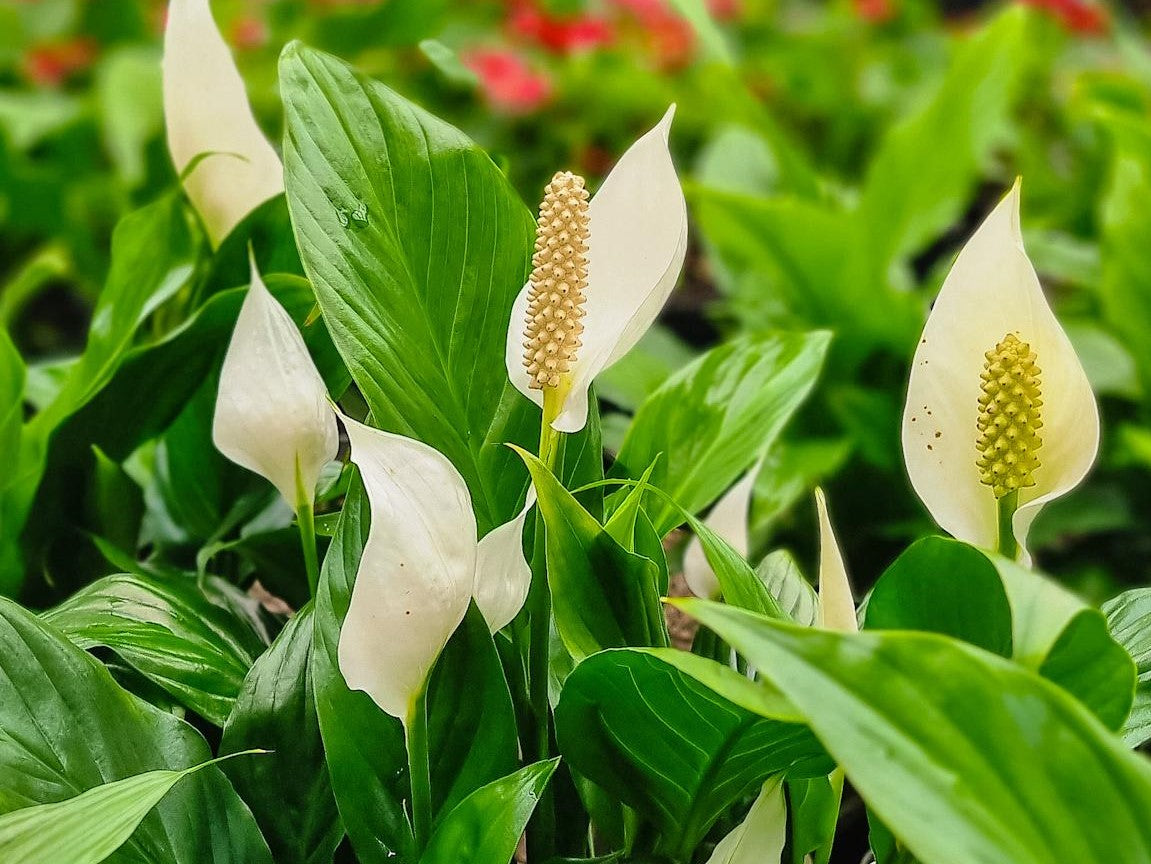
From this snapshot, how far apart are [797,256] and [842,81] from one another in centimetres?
75

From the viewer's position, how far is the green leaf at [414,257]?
1.51 ft

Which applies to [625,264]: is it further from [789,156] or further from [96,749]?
[789,156]

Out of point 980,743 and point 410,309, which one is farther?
point 410,309

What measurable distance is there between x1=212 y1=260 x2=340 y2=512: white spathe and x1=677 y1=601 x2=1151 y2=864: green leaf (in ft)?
0.67

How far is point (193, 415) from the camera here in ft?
2.16

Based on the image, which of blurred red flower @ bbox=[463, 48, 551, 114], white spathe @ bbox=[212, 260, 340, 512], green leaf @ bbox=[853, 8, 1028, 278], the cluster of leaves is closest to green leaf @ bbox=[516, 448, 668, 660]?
the cluster of leaves

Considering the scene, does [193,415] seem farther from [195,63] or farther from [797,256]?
[797,256]

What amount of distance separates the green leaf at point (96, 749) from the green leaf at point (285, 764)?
0.06 ft

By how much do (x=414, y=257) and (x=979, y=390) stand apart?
216 millimetres

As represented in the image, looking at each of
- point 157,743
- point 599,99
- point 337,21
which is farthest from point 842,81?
point 157,743

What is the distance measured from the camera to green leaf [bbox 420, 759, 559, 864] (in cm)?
40

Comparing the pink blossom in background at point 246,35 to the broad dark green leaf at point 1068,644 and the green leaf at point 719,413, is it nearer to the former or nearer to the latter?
the green leaf at point 719,413

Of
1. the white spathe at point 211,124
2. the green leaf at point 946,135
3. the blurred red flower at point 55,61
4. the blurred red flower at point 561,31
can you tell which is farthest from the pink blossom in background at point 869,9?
the white spathe at point 211,124

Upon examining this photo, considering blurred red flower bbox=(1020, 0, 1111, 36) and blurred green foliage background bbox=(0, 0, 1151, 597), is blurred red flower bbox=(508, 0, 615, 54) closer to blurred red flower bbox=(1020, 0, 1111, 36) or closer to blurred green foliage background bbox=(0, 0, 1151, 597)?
blurred green foliage background bbox=(0, 0, 1151, 597)
